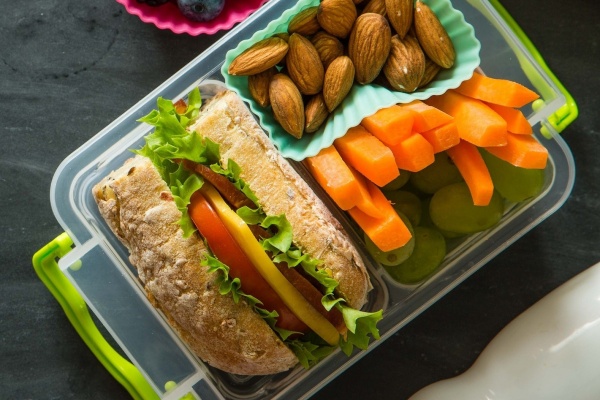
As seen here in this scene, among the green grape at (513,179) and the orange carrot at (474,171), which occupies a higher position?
the orange carrot at (474,171)

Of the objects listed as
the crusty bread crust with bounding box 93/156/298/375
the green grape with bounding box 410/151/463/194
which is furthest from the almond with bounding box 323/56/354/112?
the crusty bread crust with bounding box 93/156/298/375

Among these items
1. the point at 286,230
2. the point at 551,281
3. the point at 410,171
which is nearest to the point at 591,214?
the point at 551,281

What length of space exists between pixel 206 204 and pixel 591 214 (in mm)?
820

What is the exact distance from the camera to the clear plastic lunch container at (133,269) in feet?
4.07

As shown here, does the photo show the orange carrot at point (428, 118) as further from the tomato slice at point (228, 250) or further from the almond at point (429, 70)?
the tomato slice at point (228, 250)

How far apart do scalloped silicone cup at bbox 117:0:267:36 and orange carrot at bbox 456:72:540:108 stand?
44 centimetres

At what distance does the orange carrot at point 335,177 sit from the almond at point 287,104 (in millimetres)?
63

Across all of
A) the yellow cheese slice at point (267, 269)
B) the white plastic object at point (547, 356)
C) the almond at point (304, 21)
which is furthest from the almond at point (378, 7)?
the white plastic object at point (547, 356)

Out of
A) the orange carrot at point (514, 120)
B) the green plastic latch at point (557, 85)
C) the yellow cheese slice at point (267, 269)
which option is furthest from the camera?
the green plastic latch at point (557, 85)

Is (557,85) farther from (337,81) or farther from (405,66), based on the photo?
(337,81)

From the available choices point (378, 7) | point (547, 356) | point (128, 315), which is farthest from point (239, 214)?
point (547, 356)

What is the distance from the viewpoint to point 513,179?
3.90 ft

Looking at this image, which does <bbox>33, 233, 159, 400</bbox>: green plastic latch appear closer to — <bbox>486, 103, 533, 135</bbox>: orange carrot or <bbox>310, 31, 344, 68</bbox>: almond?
<bbox>310, 31, 344, 68</bbox>: almond

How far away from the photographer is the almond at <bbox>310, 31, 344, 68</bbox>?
1.19 m
